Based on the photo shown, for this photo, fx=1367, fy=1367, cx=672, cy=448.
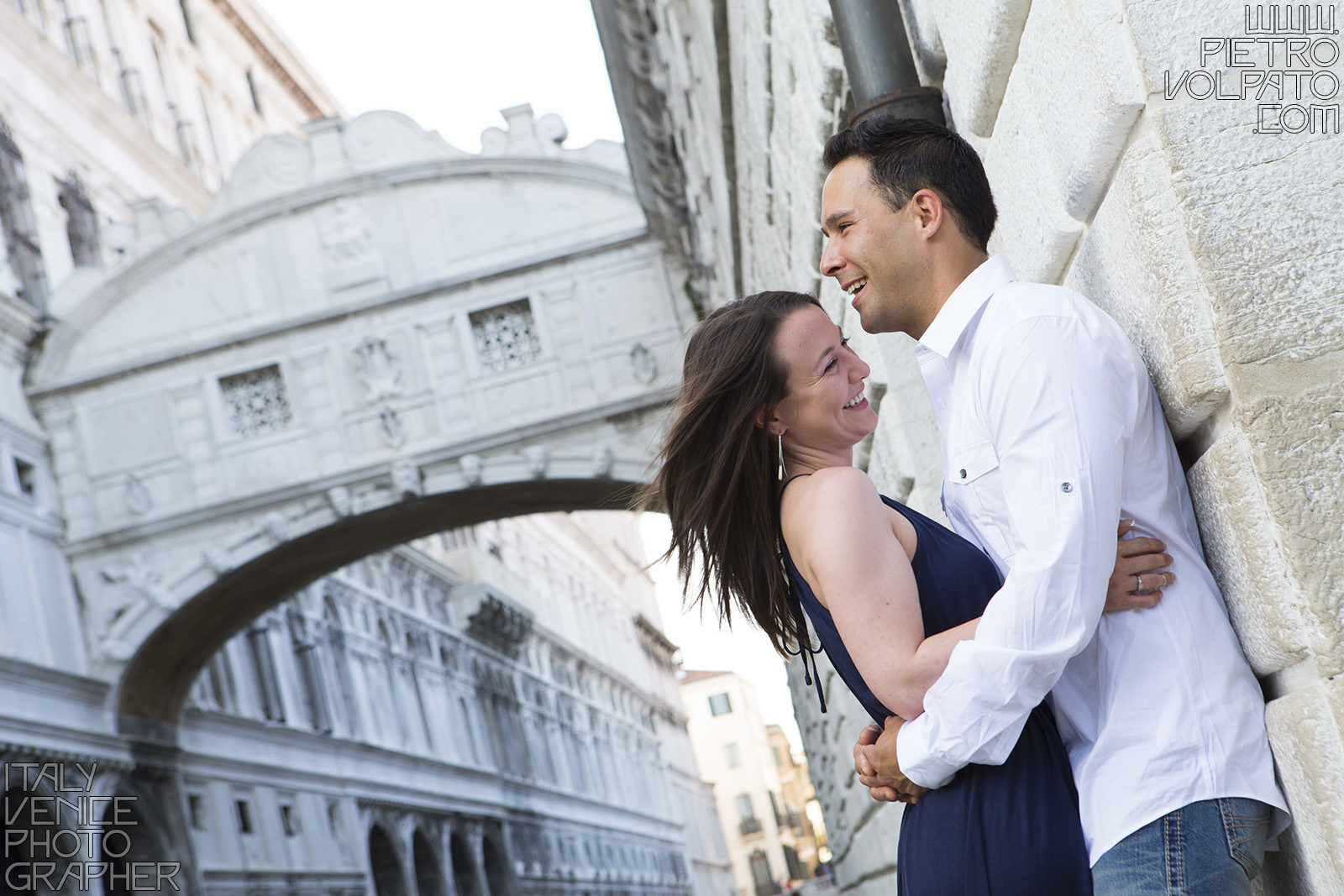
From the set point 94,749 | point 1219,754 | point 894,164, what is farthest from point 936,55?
point 94,749

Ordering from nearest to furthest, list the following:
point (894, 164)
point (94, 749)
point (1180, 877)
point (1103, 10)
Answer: point (1180, 877) → point (1103, 10) → point (894, 164) → point (94, 749)

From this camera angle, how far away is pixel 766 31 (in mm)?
4742

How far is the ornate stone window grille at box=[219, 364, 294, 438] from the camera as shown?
45.6 feet

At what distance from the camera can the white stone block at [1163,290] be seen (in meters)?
1.64

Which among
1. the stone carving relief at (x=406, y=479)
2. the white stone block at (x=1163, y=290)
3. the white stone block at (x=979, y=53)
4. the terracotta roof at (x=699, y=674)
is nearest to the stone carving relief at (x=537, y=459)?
the stone carving relief at (x=406, y=479)

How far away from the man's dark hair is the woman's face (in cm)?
21

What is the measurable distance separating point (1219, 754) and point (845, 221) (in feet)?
2.76

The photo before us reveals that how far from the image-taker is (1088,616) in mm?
1521

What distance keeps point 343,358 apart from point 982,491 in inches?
498

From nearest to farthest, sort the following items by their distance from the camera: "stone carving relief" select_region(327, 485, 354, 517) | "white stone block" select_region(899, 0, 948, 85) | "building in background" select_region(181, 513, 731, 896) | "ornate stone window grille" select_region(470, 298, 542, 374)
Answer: "white stone block" select_region(899, 0, 948, 85)
"stone carving relief" select_region(327, 485, 354, 517)
"ornate stone window grille" select_region(470, 298, 542, 374)
"building in background" select_region(181, 513, 731, 896)

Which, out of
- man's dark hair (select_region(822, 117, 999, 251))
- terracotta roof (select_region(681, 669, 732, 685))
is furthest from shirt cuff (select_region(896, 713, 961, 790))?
terracotta roof (select_region(681, 669, 732, 685))

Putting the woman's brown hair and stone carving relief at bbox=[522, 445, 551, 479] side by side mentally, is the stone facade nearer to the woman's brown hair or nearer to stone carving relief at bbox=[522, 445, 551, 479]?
the woman's brown hair

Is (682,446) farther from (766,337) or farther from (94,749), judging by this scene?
(94,749)

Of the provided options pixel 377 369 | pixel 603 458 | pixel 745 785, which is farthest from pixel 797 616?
pixel 745 785
